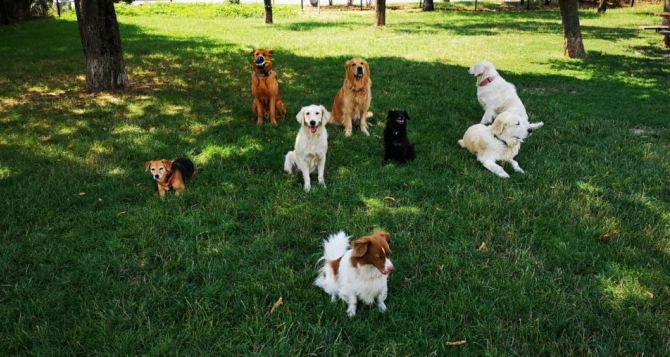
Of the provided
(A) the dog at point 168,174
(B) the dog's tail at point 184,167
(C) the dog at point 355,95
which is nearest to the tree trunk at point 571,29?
(C) the dog at point 355,95

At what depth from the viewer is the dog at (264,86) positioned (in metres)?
8.38

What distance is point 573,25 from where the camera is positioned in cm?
1498

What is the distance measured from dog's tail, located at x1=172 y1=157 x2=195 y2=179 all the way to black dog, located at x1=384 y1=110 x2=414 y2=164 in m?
2.78

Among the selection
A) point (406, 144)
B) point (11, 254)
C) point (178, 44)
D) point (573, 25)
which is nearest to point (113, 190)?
point (11, 254)

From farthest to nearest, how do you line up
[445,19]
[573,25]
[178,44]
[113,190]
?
[445,19] < [178,44] < [573,25] < [113,190]

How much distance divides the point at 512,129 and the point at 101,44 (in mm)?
8784

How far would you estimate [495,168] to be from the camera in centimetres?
657

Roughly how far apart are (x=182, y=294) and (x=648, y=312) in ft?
12.6

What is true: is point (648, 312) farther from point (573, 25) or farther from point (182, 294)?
point (573, 25)

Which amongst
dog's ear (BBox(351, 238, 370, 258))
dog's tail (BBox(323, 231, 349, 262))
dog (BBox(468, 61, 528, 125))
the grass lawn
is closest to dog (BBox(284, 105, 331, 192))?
the grass lawn

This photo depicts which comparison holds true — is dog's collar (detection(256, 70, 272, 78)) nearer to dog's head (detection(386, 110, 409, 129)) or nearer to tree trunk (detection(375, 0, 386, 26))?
dog's head (detection(386, 110, 409, 129))

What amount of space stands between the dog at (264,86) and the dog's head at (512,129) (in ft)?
12.9

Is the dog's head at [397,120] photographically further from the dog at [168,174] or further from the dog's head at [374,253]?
the dog's head at [374,253]

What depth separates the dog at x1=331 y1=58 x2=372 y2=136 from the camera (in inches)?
320
